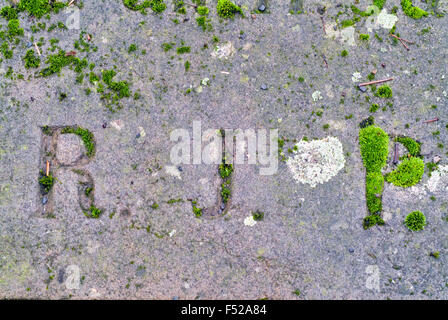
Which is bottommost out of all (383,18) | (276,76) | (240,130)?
(240,130)

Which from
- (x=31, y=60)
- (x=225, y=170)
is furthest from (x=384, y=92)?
(x=31, y=60)

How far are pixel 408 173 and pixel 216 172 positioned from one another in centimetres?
207

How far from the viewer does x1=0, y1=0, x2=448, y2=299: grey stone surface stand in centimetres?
386

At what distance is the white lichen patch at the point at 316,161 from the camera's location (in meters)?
3.93

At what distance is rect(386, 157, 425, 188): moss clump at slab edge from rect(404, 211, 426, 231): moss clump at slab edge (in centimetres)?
31

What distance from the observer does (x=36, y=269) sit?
12.6 ft

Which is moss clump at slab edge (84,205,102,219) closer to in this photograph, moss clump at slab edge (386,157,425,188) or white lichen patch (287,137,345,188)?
white lichen patch (287,137,345,188)

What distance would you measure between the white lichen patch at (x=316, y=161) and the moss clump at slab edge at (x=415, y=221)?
2.97 feet

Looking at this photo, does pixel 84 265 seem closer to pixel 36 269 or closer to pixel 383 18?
pixel 36 269

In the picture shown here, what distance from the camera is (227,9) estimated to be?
402 centimetres

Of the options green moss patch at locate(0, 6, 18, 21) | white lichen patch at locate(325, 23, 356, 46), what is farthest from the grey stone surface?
green moss patch at locate(0, 6, 18, 21)

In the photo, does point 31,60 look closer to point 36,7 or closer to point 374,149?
point 36,7
